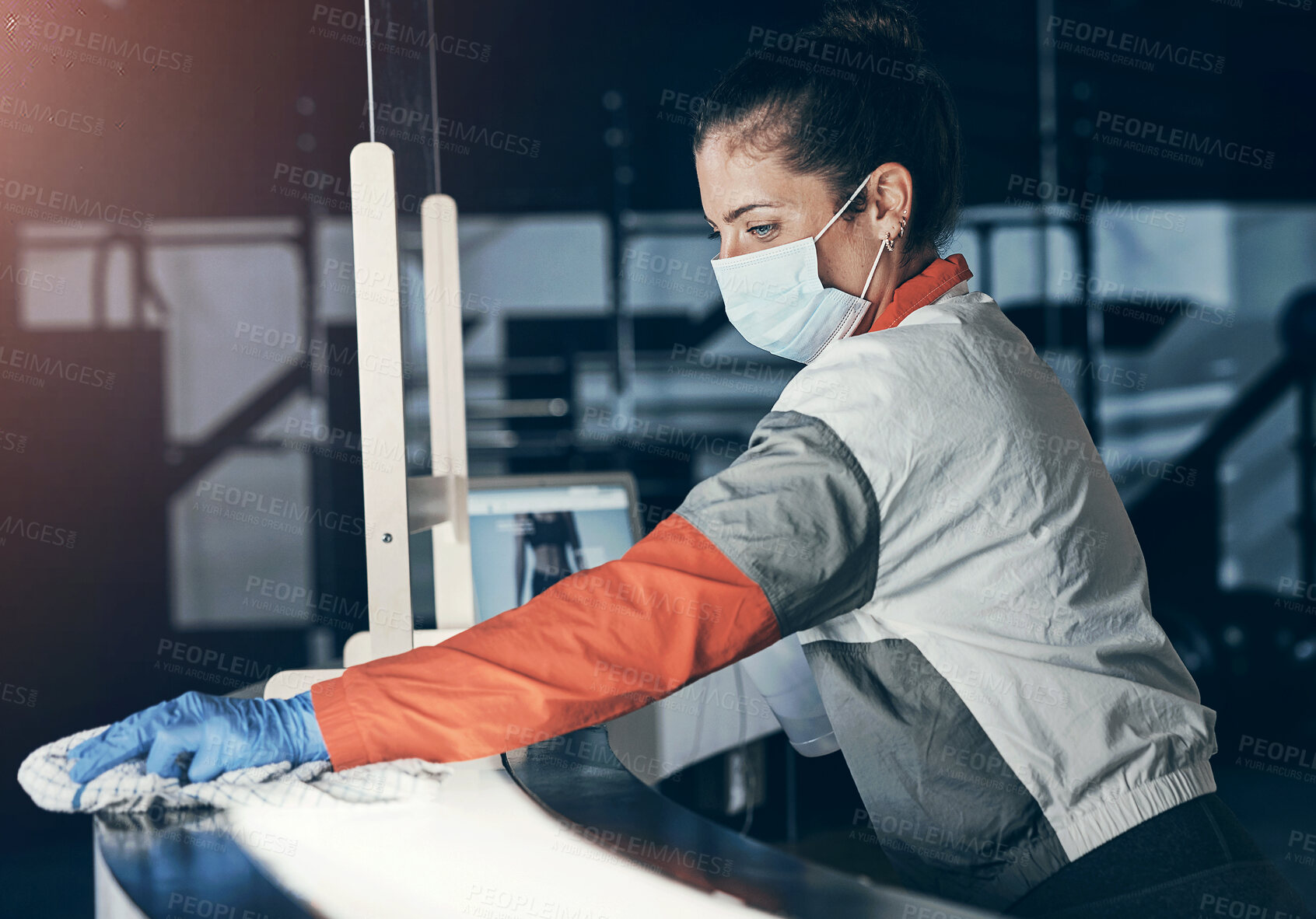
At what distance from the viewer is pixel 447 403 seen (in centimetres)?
178

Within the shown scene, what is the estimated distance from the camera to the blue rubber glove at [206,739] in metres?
0.89

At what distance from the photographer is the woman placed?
80cm

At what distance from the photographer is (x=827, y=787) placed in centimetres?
347

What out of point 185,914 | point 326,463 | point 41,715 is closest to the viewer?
point 185,914

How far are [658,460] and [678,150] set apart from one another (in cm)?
139

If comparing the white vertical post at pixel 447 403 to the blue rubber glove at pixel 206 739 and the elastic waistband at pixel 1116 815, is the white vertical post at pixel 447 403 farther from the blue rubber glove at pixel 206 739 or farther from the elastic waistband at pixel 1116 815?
the elastic waistband at pixel 1116 815

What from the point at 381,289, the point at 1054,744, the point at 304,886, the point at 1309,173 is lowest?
the point at 304,886

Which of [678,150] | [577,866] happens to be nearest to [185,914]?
[577,866]

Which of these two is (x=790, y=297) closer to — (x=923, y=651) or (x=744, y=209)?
(x=744, y=209)

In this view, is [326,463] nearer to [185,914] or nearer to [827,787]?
[827,787]

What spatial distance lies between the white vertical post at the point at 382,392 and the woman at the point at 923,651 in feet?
1.14

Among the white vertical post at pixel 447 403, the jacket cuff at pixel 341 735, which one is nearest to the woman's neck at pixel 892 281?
the jacket cuff at pixel 341 735

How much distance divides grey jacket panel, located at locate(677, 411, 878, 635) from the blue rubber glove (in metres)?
0.41

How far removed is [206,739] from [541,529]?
45.1 inches
